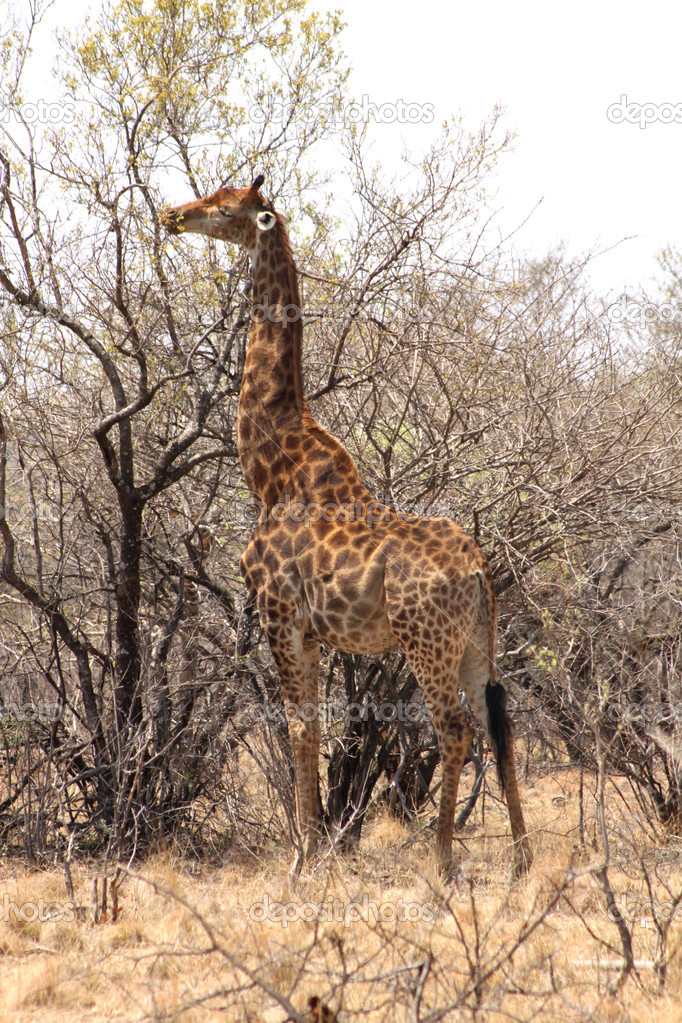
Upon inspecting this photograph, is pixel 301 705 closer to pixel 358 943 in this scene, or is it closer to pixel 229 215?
pixel 358 943

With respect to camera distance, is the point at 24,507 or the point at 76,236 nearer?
the point at 76,236

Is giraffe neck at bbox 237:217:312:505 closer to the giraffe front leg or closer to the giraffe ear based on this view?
the giraffe ear

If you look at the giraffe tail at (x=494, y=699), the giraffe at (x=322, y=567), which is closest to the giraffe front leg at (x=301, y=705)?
→ the giraffe at (x=322, y=567)

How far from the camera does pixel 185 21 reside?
22.1ft

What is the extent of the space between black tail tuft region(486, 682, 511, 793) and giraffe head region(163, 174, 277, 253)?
321cm

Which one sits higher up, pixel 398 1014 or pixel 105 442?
pixel 105 442

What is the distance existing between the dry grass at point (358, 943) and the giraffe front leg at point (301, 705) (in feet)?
1.29

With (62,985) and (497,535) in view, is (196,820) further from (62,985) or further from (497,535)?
(497,535)

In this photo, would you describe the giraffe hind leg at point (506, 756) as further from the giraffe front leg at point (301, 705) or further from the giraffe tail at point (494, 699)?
the giraffe front leg at point (301, 705)

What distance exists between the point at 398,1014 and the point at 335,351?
4.30 metres

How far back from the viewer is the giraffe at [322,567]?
5422 millimetres

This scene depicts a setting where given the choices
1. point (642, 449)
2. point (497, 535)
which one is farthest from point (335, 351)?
point (642, 449)

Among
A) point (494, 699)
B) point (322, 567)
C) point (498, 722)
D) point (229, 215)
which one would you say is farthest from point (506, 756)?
point (229, 215)

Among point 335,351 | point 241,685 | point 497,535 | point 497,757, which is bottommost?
point 497,757
